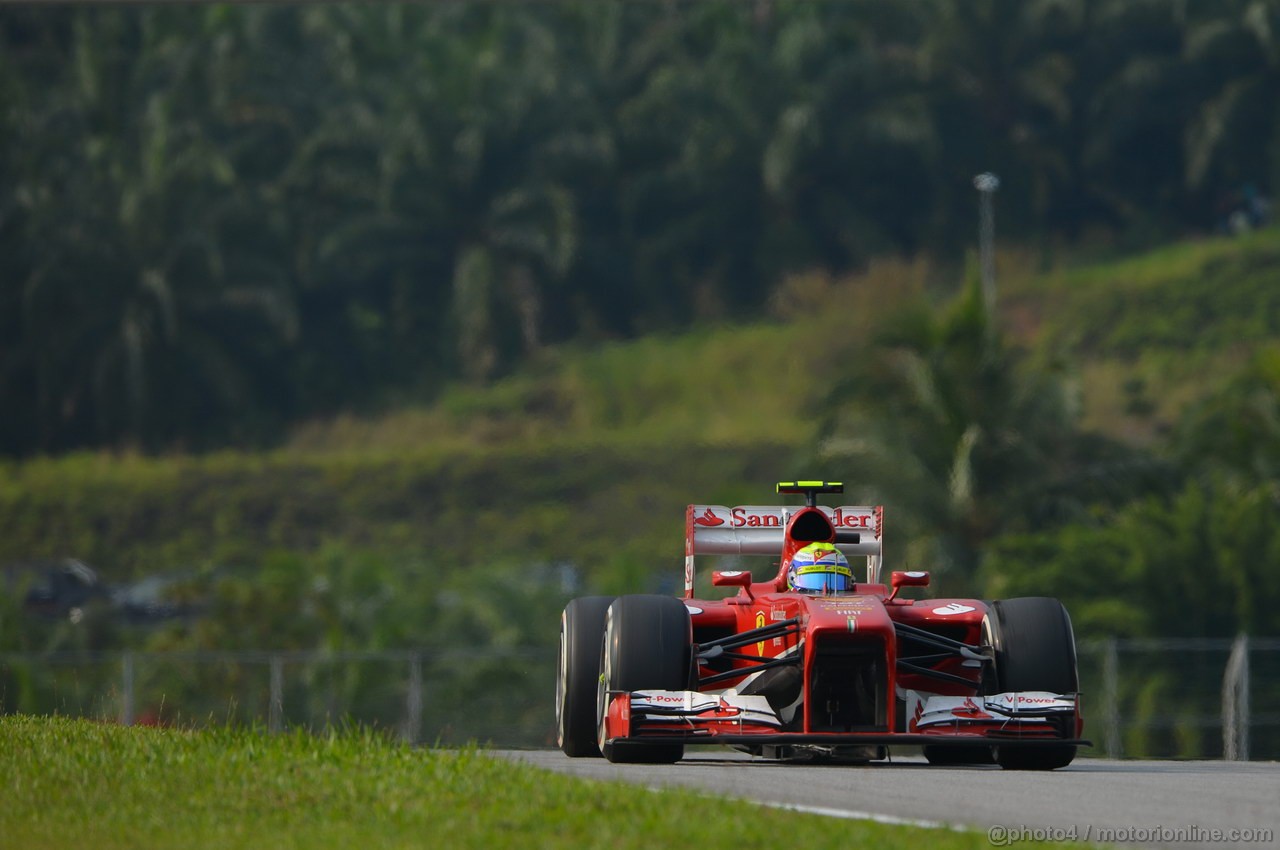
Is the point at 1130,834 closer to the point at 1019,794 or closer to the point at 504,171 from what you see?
the point at 1019,794

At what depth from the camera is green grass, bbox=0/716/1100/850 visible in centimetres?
912

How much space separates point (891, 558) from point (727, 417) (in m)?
24.3

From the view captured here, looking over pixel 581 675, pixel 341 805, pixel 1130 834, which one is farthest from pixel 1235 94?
pixel 341 805

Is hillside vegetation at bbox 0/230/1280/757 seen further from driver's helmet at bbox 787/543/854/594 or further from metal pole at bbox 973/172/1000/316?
driver's helmet at bbox 787/543/854/594

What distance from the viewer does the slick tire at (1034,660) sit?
1394 cm

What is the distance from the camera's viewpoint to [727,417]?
6188cm

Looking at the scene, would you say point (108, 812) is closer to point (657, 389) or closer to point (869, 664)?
point (869, 664)

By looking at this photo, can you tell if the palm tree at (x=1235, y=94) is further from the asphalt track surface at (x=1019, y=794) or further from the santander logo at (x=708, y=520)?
the asphalt track surface at (x=1019, y=794)

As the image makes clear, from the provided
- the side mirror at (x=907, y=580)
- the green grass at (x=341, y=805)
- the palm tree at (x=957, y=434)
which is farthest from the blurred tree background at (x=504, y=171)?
the green grass at (x=341, y=805)

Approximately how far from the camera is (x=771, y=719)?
13.4 m

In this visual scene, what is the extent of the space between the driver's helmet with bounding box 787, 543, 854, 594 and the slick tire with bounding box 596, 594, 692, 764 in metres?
1.16

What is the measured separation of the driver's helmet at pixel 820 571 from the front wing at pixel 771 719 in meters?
1.24

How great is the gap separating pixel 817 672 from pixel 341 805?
13.1 feet

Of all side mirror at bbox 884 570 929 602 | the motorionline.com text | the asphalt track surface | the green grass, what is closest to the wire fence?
side mirror at bbox 884 570 929 602
